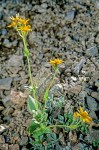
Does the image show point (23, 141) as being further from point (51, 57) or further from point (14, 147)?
point (51, 57)

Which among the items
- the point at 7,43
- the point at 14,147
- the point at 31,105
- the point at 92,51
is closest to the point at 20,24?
the point at 31,105

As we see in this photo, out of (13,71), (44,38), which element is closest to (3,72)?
(13,71)

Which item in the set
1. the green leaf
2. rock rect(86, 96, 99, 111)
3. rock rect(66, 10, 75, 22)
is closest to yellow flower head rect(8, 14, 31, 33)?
the green leaf

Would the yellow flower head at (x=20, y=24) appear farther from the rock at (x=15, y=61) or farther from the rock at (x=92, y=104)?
the rock at (x=15, y=61)

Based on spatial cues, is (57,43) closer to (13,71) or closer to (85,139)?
(13,71)

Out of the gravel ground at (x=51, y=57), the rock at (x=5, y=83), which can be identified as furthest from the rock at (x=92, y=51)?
the rock at (x=5, y=83)

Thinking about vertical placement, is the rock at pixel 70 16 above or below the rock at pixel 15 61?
above

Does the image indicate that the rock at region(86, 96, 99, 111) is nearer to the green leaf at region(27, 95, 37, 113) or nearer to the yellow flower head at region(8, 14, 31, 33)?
the green leaf at region(27, 95, 37, 113)

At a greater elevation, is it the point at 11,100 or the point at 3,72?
the point at 3,72
